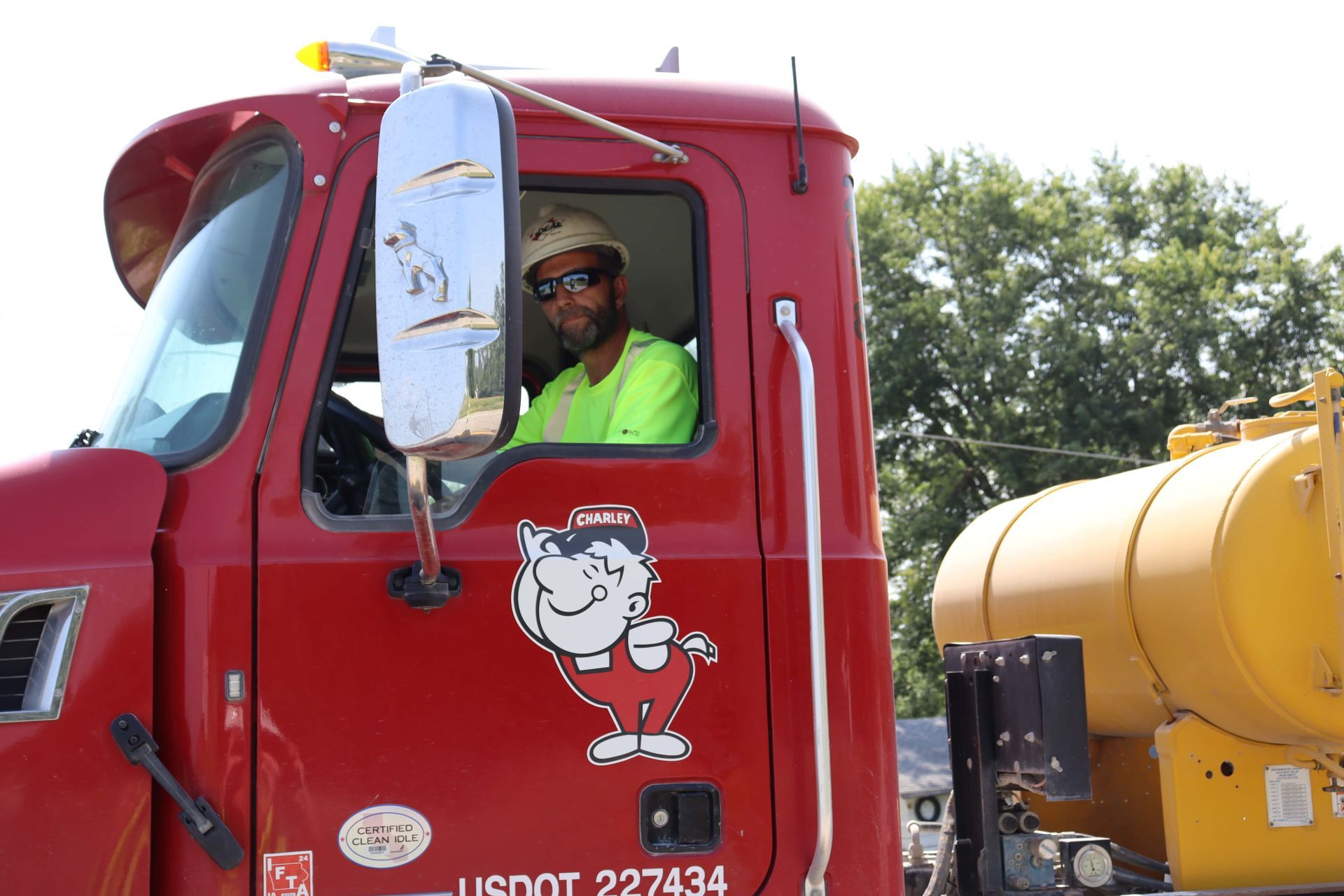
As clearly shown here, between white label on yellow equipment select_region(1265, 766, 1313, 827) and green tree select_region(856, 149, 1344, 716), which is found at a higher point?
green tree select_region(856, 149, 1344, 716)

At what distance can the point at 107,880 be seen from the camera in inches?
85.0

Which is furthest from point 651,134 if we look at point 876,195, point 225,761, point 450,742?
point 876,195

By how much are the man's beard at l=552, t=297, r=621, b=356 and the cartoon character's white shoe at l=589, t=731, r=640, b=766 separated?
982 mm

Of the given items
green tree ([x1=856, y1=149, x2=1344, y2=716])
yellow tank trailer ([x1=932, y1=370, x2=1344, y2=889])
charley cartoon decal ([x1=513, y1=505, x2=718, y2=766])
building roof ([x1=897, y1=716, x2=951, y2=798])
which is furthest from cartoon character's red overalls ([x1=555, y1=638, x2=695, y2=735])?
green tree ([x1=856, y1=149, x2=1344, y2=716])

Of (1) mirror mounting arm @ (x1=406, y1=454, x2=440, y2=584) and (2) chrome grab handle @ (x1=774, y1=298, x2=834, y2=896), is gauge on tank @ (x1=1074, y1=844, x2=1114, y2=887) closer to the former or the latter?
(2) chrome grab handle @ (x1=774, y1=298, x2=834, y2=896)

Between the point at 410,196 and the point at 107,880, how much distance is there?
4.00ft

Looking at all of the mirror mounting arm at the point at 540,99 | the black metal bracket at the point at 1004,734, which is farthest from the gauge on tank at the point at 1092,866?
the mirror mounting arm at the point at 540,99

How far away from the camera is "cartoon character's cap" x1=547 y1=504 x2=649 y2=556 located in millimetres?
2416

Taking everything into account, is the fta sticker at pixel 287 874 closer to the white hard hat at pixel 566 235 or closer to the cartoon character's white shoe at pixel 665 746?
the cartoon character's white shoe at pixel 665 746

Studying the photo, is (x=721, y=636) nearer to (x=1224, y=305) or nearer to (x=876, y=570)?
(x=876, y=570)

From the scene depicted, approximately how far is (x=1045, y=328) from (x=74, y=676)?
77.0 ft

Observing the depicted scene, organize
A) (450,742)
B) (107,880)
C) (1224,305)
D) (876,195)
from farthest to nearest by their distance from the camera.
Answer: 1. (876,195)
2. (1224,305)
3. (450,742)
4. (107,880)

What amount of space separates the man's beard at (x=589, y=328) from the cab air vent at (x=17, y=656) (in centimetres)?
124

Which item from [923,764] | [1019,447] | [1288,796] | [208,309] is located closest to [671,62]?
[208,309]
